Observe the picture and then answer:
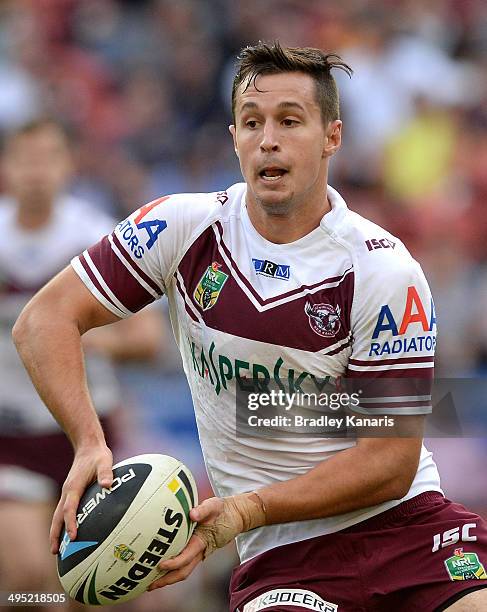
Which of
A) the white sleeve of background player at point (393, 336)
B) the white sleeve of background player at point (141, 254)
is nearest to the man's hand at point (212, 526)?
the white sleeve of background player at point (393, 336)

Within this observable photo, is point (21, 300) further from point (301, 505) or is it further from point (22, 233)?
point (301, 505)

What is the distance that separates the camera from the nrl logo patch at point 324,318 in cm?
419

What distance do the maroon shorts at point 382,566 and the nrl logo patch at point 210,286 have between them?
941 mm

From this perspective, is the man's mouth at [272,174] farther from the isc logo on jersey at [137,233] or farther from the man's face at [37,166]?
the man's face at [37,166]

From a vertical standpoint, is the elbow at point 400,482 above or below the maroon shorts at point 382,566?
above

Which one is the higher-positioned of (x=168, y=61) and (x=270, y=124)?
(x=168, y=61)

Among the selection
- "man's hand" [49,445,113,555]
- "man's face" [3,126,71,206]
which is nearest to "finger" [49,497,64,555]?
"man's hand" [49,445,113,555]

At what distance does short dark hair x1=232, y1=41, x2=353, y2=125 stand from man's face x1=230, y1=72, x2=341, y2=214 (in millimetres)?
26

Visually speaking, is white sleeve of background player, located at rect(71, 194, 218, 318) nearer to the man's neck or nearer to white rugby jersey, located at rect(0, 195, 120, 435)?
the man's neck

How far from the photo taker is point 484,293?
9.65m

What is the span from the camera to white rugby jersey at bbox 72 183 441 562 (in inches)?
164

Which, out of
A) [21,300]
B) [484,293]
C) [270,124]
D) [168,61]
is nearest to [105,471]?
[270,124]

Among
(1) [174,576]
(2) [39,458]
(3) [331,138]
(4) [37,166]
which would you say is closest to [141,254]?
(3) [331,138]

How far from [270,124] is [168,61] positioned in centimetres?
743
